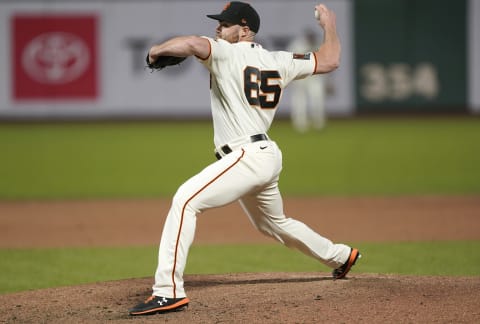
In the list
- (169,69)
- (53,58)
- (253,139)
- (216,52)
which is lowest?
(169,69)

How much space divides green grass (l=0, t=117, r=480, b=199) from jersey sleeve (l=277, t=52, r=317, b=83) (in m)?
6.23

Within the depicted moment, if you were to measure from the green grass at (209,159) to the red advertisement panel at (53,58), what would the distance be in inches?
41.0

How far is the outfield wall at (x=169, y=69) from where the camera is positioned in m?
22.7

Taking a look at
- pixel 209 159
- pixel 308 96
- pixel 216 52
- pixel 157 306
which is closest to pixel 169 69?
pixel 308 96

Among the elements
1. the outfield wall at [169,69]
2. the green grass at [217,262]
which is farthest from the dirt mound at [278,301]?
the outfield wall at [169,69]

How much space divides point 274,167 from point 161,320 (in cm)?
115

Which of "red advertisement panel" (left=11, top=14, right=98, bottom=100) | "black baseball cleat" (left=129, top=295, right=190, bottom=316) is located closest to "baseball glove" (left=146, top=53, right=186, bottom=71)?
"black baseball cleat" (left=129, top=295, right=190, bottom=316)

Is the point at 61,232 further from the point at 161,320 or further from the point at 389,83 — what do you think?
the point at 389,83

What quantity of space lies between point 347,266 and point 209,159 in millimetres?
9217

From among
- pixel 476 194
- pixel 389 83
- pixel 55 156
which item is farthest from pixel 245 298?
pixel 389 83

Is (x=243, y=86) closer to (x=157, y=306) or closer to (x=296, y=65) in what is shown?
(x=296, y=65)

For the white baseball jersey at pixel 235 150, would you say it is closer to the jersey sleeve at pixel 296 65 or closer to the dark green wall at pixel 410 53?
the jersey sleeve at pixel 296 65

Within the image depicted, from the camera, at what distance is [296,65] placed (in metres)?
5.33

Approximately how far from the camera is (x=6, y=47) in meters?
22.9
